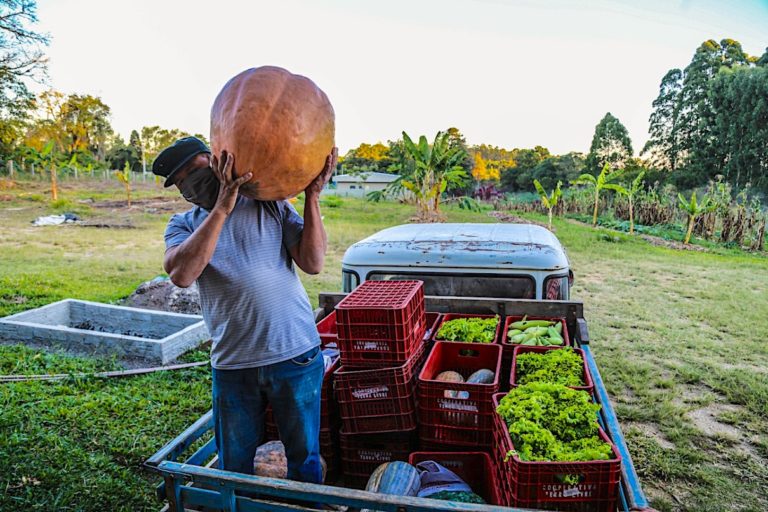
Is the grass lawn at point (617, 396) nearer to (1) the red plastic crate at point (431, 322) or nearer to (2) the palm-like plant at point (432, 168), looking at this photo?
(1) the red plastic crate at point (431, 322)

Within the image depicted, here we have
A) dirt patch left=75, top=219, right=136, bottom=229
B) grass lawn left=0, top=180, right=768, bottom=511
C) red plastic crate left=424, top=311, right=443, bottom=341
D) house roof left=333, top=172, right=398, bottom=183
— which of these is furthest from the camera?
house roof left=333, top=172, right=398, bottom=183

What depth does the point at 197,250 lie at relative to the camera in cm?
208

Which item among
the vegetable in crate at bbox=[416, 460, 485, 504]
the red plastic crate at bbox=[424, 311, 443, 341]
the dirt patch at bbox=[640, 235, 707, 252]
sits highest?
the red plastic crate at bbox=[424, 311, 443, 341]

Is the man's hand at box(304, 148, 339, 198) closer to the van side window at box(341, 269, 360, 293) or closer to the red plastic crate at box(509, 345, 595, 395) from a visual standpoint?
the red plastic crate at box(509, 345, 595, 395)

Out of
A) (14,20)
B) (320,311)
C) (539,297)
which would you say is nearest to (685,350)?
(539,297)

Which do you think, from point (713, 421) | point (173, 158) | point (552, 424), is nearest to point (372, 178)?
point (713, 421)

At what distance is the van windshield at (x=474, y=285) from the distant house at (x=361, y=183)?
4502 cm

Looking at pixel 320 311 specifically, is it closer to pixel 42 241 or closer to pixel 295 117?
pixel 295 117

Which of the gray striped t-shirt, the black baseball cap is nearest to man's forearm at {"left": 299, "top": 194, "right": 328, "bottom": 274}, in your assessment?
the gray striped t-shirt

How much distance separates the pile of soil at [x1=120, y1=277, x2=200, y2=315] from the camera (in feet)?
26.7

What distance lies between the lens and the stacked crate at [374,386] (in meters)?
2.80

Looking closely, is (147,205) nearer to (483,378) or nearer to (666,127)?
(483,378)

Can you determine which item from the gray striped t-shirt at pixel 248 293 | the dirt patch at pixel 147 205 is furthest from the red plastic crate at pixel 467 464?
the dirt patch at pixel 147 205

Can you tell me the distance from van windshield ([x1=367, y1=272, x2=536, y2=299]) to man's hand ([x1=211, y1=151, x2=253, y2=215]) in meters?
2.48
